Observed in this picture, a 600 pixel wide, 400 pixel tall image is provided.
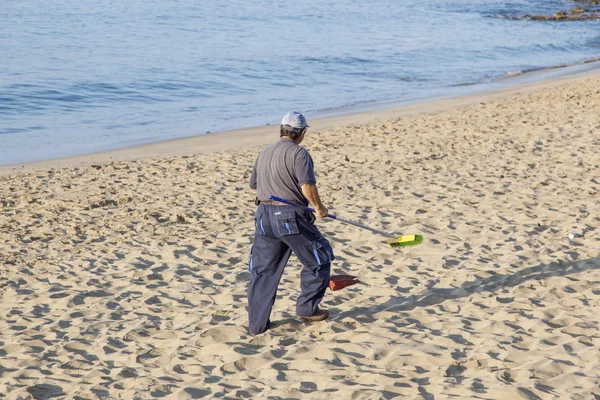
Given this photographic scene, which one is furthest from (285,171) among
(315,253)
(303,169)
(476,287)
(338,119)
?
(338,119)

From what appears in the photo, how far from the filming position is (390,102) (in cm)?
1847

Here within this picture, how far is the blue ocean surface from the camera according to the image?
15.9 metres

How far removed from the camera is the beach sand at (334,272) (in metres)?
4.59

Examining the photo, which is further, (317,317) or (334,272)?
(334,272)

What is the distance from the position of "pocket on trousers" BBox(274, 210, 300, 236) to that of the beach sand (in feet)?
2.52

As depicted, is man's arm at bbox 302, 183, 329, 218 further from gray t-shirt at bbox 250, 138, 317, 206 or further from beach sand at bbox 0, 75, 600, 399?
beach sand at bbox 0, 75, 600, 399

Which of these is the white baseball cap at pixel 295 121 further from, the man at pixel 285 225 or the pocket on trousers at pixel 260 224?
the pocket on trousers at pixel 260 224

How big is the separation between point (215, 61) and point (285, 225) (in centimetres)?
1989

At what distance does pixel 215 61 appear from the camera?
79.2 ft

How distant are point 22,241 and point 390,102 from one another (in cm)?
1245

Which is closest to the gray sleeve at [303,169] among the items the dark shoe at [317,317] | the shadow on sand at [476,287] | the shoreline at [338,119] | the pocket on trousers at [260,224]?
the pocket on trousers at [260,224]

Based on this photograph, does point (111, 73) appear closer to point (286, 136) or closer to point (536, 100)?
point (536, 100)

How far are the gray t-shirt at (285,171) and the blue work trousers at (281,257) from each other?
10 cm

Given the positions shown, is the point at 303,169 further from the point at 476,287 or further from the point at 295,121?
the point at 476,287
